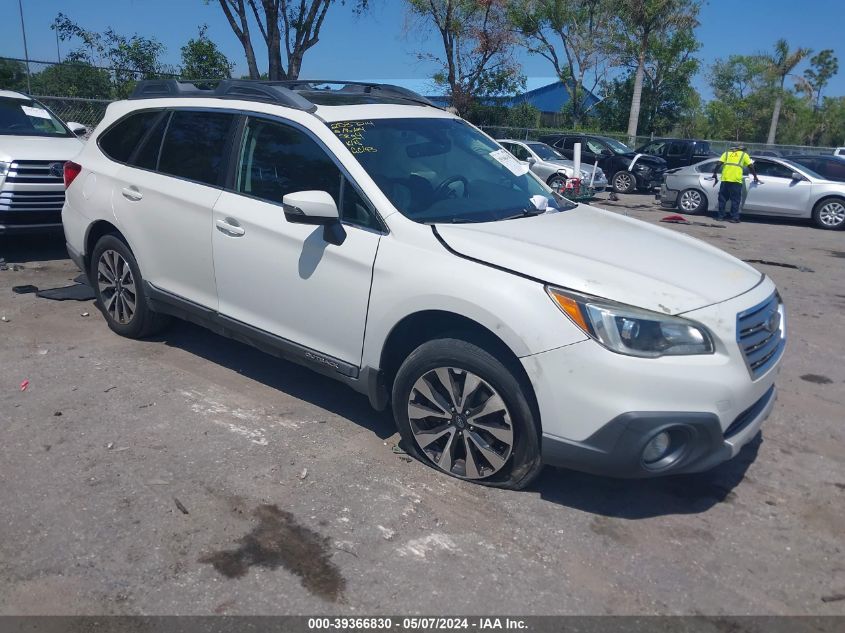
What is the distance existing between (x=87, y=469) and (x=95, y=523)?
56 centimetres

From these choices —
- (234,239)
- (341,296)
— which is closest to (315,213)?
(341,296)

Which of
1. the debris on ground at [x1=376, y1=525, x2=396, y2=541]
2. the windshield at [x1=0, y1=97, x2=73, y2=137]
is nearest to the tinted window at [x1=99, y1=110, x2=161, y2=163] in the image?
the debris on ground at [x1=376, y1=525, x2=396, y2=541]

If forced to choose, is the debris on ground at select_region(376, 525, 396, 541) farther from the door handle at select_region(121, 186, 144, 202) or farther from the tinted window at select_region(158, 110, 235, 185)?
the door handle at select_region(121, 186, 144, 202)

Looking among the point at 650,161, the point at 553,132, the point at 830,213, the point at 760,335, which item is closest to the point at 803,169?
the point at 830,213

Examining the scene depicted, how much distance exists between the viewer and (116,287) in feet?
18.7

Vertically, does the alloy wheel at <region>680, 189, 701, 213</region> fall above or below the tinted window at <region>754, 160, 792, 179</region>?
below

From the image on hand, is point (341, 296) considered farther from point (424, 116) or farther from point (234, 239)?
point (424, 116)

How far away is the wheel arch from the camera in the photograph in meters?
3.50

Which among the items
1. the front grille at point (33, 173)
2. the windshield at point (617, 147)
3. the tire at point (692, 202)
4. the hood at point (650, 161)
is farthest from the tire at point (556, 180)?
the front grille at point (33, 173)

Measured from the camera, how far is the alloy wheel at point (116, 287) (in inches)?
219

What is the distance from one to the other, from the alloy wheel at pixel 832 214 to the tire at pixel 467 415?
49.1 ft

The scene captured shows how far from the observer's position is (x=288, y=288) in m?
4.32

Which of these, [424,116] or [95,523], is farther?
[424,116]

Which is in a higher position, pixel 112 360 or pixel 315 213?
pixel 315 213
